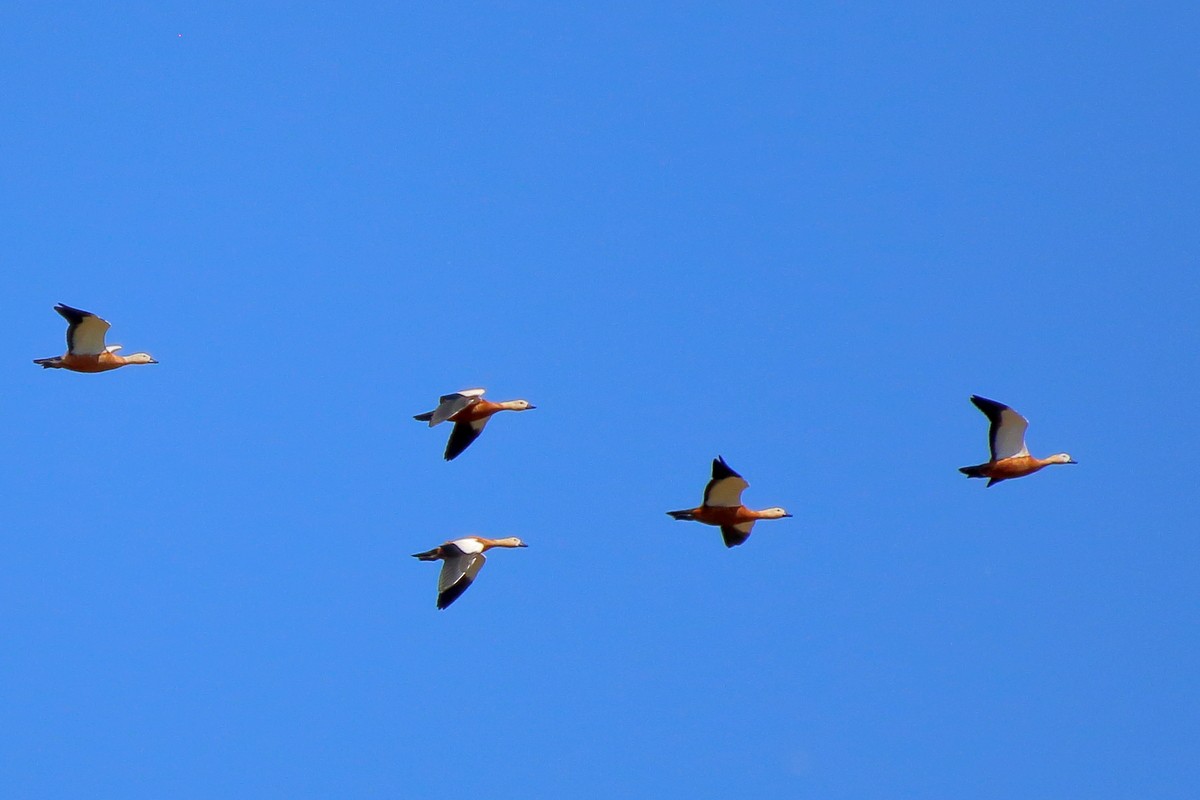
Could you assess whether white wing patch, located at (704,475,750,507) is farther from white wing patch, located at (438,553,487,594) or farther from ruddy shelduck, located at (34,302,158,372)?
ruddy shelduck, located at (34,302,158,372)

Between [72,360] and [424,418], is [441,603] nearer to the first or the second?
[424,418]

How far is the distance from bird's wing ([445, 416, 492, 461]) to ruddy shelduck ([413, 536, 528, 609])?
1966mm

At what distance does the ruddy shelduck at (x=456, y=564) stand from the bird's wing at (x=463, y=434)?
6.45 ft

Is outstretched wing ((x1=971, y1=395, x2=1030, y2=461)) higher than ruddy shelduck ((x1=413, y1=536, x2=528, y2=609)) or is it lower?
higher

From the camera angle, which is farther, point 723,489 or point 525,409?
point 525,409

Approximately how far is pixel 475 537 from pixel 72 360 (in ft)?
22.1

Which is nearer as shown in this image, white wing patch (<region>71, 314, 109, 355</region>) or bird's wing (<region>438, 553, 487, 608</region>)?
bird's wing (<region>438, 553, 487, 608</region>)

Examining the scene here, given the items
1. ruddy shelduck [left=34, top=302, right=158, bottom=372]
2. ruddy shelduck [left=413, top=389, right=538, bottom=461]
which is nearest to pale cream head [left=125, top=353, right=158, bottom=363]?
ruddy shelduck [left=34, top=302, right=158, bottom=372]

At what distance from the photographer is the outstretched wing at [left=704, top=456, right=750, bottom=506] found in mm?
30172

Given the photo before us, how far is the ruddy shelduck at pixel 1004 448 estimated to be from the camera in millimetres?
30797

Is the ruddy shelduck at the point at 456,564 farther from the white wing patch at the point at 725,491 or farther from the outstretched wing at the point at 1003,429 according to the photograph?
the outstretched wing at the point at 1003,429

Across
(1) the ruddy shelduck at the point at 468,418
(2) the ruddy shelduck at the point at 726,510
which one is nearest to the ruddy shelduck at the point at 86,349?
(1) the ruddy shelduck at the point at 468,418

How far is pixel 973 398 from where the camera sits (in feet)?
101

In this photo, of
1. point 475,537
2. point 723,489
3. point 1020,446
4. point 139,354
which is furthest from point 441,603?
point 1020,446
